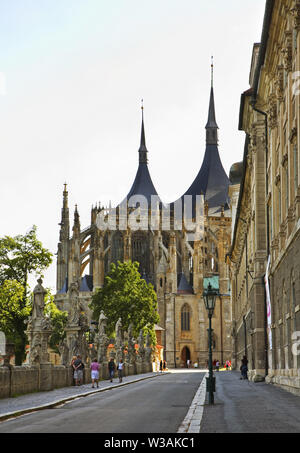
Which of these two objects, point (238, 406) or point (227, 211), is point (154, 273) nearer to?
point (227, 211)

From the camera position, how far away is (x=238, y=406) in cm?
1888

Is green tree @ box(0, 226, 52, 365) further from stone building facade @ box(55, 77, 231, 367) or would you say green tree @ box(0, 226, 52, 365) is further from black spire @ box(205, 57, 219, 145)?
black spire @ box(205, 57, 219, 145)

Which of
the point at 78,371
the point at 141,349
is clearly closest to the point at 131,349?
the point at 141,349

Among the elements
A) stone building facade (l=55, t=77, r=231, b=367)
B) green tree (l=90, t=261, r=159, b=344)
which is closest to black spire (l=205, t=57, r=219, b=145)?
stone building facade (l=55, t=77, r=231, b=367)

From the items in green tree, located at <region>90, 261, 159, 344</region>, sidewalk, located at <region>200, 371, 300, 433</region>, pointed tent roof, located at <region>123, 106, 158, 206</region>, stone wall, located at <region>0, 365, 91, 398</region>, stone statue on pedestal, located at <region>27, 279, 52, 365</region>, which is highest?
pointed tent roof, located at <region>123, 106, 158, 206</region>

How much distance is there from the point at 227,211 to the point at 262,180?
91.0 meters

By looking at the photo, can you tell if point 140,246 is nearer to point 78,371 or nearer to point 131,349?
point 131,349

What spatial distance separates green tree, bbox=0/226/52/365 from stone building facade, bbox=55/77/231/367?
2229 inches

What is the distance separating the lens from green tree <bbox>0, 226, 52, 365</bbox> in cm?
4853

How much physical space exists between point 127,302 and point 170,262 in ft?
139

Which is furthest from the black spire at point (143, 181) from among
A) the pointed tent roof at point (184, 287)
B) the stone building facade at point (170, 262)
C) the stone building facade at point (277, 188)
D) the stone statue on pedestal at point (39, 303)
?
the stone statue on pedestal at point (39, 303)

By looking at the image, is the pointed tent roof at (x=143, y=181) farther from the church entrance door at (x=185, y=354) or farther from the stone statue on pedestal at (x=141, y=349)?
the stone statue on pedestal at (x=141, y=349)

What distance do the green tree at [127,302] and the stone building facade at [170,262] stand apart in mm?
33373
